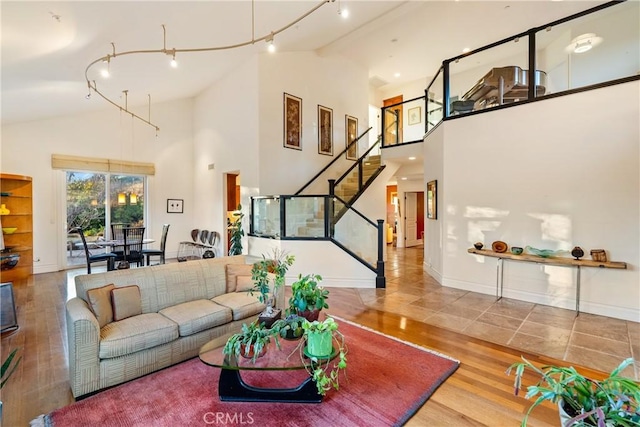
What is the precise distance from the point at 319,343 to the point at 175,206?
783cm

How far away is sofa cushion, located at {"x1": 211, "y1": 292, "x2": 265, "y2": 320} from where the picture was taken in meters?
3.13

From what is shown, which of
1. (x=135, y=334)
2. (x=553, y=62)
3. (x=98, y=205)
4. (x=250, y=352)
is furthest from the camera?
(x=98, y=205)

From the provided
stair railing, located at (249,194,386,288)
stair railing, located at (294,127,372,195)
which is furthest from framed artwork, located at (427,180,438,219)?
stair railing, located at (294,127,372,195)

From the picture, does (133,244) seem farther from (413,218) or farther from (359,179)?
(413,218)

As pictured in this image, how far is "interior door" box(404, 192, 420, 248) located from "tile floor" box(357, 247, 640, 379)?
4972mm

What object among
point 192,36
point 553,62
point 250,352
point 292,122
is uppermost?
point 192,36

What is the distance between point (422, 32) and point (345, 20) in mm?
2168

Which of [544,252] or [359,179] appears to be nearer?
[544,252]

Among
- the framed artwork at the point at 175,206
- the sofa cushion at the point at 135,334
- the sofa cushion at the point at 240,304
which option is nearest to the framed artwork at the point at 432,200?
the sofa cushion at the point at 240,304

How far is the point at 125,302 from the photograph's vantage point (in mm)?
2801

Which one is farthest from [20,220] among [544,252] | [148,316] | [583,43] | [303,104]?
[583,43]

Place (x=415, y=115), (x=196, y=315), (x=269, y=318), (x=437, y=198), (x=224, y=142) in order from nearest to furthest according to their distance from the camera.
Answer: (x=269, y=318)
(x=196, y=315)
(x=437, y=198)
(x=224, y=142)
(x=415, y=115)

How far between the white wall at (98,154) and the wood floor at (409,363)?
8.19 feet

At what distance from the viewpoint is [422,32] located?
6898 mm
